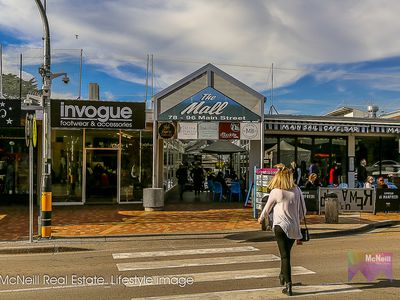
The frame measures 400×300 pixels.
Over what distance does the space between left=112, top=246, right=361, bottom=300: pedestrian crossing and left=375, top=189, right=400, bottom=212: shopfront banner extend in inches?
297

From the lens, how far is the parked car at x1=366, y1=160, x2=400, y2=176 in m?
21.8

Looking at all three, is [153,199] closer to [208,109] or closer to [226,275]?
[208,109]

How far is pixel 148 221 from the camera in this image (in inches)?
539

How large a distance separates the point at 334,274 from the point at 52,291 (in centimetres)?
446

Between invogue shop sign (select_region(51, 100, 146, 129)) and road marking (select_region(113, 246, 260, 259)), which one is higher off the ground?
invogue shop sign (select_region(51, 100, 146, 129))

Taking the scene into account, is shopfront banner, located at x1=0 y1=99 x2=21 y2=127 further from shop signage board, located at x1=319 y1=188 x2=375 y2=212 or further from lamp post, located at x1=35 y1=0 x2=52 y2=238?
shop signage board, located at x1=319 y1=188 x2=375 y2=212

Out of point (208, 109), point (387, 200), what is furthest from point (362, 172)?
point (208, 109)

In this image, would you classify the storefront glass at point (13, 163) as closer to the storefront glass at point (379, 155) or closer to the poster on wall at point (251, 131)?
the poster on wall at point (251, 131)

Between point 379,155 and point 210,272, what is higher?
point 379,155

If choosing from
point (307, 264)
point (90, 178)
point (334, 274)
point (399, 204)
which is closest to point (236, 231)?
point (307, 264)

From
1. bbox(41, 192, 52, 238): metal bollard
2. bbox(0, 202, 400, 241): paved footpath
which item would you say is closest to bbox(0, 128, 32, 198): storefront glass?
bbox(0, 202, 400, 241): paved footpath

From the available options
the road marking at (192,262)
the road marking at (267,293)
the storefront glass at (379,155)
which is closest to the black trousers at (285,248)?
the road marking at (267,293)

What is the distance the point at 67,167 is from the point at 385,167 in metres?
15.2

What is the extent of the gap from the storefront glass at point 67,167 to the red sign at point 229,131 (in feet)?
19.2
